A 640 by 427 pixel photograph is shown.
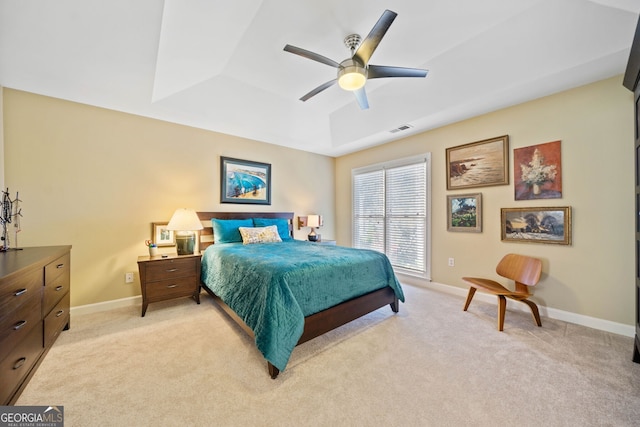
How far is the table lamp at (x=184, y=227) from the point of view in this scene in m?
3.15

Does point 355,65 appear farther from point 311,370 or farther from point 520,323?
point 520,323

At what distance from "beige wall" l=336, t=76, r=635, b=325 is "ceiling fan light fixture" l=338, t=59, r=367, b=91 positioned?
216cm

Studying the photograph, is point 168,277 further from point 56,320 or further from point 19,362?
point 19,362

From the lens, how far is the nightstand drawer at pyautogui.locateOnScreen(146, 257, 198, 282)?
9.34 feet

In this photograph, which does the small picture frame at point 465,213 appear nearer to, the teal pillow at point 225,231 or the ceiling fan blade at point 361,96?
the ceiling fan blade at point 361,96

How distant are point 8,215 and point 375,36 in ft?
12.4

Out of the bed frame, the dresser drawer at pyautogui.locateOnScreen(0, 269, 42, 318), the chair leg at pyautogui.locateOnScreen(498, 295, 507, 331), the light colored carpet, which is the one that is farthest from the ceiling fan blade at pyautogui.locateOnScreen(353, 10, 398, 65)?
the dresser drawer at pyautogui.locateOnScreen(0, 269, 42, 318)

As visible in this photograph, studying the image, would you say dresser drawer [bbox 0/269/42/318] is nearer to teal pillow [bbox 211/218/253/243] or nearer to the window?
teal pillow [bbox 211/218/253/243]

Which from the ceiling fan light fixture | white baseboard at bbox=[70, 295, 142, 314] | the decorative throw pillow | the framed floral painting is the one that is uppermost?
the ceiling fan light fixture

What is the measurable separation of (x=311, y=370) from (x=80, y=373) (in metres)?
1.73

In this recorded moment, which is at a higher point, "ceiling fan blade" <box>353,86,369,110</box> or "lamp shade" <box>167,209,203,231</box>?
"ceiling fan blade" <box>353,86,369,110</box>

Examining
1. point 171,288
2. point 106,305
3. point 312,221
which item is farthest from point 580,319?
point 106,305

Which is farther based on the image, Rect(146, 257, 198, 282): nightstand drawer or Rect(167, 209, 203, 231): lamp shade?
Rect(167, 209, 203, 231): lamp shade

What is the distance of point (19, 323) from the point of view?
149 cm
